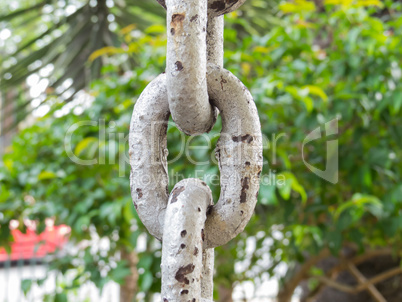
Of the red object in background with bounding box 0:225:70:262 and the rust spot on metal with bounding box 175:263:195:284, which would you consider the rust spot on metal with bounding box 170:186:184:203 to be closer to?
the rust spot on metal with bounding box 175:263:195:284

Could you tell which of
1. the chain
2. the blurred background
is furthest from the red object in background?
the chain

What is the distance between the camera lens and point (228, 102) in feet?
1.11

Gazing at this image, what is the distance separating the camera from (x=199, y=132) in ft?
1.17

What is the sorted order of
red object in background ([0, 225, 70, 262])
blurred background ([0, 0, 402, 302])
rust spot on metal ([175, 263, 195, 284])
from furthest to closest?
red object in background ([0, 225, 70, 262]), blurred background ([0, 0, 402, 302]), rust spot on metal ([175, 263, 195, 284])

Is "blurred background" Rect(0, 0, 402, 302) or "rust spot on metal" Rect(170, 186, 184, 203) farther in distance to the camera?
"blurred background" Rect(0, 0, 402, 302)

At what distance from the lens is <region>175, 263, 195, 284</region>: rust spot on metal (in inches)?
11.6

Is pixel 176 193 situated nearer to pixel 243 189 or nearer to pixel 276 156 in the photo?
pixel 243 189

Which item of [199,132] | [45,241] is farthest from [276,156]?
[45,241]

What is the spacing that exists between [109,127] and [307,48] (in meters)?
0.63

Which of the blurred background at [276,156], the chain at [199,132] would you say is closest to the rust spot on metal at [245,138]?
the chain at [199,132]

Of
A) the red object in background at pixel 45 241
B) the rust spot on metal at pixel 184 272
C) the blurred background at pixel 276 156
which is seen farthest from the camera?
the red object in background at pixel 45 241

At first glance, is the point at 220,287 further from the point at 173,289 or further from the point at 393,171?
the point at 173,289

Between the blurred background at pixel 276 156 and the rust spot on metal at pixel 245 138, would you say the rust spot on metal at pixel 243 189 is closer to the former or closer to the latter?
the rust spot on metal at pixel 245 138

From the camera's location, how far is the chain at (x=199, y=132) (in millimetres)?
307
